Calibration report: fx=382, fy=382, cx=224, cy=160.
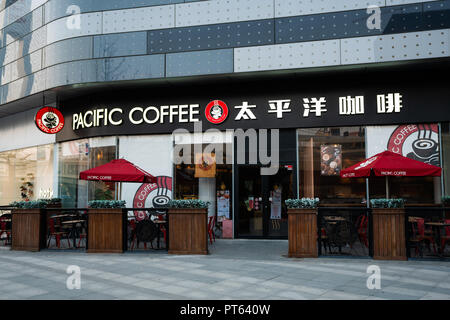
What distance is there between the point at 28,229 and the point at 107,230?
2424mm

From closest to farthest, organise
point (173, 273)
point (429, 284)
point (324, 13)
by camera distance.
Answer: point (429, 284) < point (173, 273) < point (324, 13)

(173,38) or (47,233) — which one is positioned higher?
(173,38)

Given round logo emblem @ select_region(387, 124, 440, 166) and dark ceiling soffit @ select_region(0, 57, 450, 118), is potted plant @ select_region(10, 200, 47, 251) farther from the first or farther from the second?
round logo emblem @ select_region(387, 124, 440, 166)

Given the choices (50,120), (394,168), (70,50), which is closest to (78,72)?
(70,50)

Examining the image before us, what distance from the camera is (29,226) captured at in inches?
412

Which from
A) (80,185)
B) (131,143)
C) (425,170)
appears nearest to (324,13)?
(425,170)

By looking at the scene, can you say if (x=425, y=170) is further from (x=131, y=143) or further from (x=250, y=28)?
(x=131, y=143)

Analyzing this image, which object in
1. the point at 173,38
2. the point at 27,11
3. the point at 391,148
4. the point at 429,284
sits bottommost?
the point at 429,284

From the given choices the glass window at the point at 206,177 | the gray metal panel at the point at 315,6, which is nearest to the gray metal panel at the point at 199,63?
the gray metal panel at the point at 315,6

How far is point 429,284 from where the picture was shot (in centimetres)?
656

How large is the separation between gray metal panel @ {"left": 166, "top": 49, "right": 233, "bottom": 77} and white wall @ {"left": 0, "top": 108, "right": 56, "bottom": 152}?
6.33 meters

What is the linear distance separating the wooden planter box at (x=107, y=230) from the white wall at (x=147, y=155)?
10.8ft

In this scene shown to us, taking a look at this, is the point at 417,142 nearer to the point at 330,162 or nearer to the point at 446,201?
the point at 446,201
